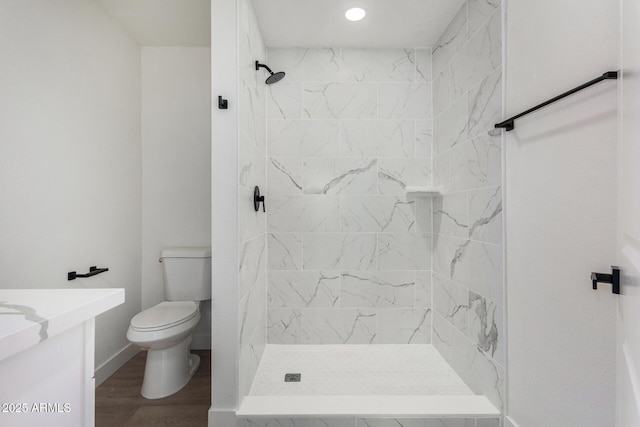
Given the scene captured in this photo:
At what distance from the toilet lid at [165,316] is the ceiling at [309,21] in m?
2.00

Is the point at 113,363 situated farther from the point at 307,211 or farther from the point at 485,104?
the point at 485,104

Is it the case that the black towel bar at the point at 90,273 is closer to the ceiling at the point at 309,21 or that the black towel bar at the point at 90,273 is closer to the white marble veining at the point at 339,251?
the white marble veining at the point at 339,251

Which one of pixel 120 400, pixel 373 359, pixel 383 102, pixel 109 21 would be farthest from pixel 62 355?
pixel 109 21

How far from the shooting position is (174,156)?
249 centimetres

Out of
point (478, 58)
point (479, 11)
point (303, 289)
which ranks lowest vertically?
point (303, 289)

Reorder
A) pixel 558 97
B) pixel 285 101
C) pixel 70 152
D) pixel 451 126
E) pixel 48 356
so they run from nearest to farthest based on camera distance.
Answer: pixel 48 356, pixel 558 97, pixel 70 152, pixel 451 126, pixel 285 101

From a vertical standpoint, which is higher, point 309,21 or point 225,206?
point 309,21

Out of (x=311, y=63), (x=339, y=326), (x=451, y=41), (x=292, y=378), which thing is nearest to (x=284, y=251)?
(x=339, y=326)

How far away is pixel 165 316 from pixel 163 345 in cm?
19

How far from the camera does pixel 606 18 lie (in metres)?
0.86

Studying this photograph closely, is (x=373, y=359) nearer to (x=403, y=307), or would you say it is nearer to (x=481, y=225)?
(x=403, y=307)

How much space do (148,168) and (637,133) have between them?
2821 mm

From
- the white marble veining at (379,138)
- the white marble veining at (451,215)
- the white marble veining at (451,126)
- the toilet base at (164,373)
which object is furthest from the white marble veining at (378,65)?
the toilet base at (164,373)

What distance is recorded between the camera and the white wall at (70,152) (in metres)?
1.44
